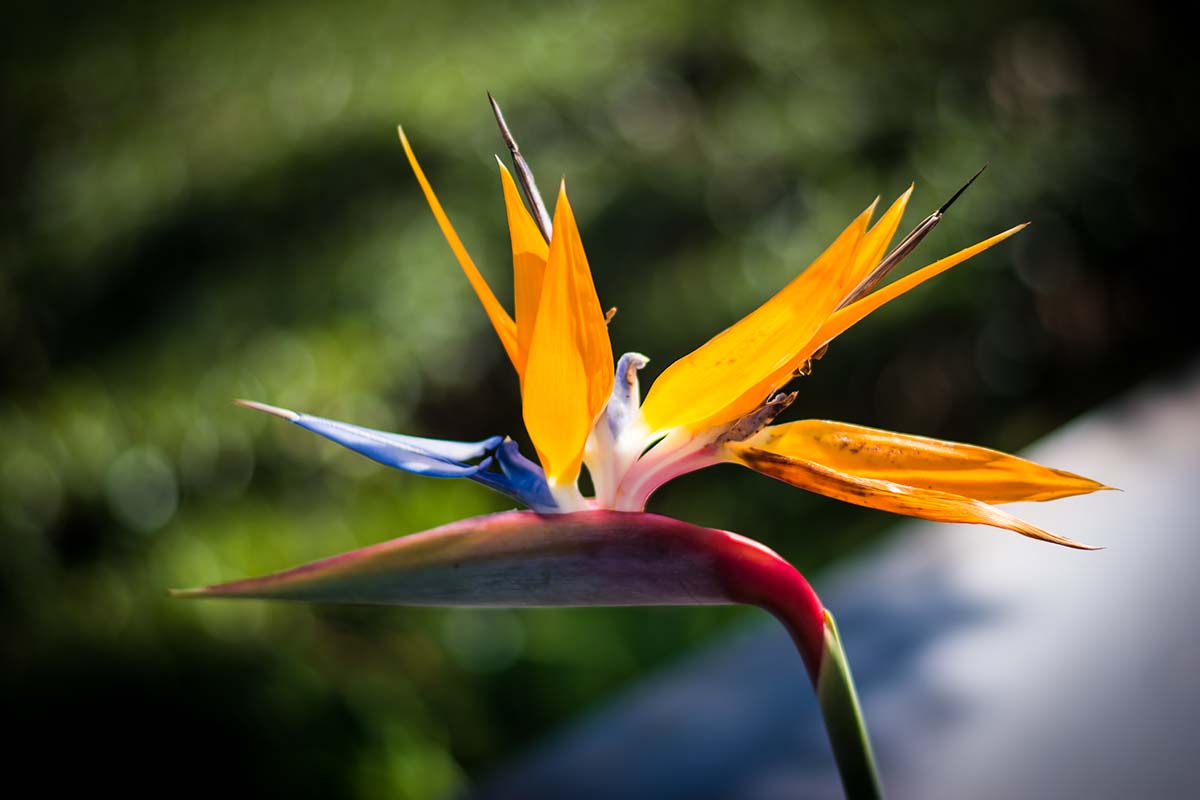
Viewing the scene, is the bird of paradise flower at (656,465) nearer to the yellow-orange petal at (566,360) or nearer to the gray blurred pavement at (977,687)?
the yellow-orange petal at (566,360)

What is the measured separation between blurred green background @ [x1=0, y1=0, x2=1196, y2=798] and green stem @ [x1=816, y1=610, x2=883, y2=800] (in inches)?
51.2

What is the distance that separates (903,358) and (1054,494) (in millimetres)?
2225

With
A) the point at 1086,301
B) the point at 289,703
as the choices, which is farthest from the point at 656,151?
the point at 289,703

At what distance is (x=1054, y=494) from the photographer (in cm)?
40

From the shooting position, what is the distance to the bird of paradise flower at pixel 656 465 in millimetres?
375

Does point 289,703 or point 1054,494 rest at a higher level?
point 1054,494

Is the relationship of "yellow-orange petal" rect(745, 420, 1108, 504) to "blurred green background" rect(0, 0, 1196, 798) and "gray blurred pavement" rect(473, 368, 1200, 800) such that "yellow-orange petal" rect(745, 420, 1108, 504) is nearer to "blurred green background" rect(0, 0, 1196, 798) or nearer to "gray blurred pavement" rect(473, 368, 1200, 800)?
"gray blurred pavement" rect(473, 368, 1200, 800)

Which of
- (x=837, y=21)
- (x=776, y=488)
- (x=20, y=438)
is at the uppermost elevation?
(x=837, y=21)

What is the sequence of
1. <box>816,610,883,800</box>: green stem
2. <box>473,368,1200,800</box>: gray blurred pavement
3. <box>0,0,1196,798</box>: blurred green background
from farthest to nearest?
<box>0,0,1196,798</box>: blurred green background → <box>473,368,1200,800</box>: gray blurred pavement → <box>816,610,883,800</box>: green stem

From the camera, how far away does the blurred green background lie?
158 cm

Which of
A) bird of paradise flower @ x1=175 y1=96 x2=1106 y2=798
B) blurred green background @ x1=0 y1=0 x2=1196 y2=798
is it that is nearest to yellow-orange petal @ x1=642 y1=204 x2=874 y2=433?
bird of paradise flower @ x1=175 y1=96 x2=1106 y2=798

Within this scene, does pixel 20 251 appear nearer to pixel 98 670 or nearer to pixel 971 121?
pixel 98 670

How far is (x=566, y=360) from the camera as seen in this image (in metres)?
0.40

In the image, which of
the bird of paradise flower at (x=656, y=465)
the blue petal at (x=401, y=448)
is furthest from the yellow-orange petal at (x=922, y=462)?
the blue petal at (x=401, y=448)
